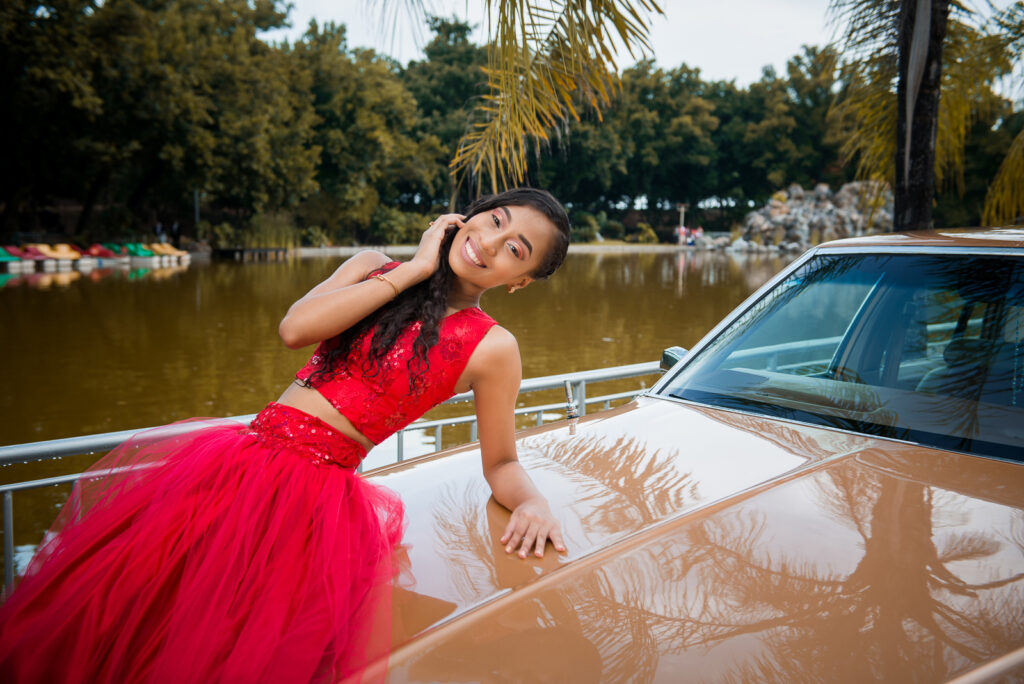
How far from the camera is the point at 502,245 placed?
6.16ft

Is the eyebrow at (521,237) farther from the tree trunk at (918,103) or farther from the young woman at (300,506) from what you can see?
the tree trunk at (918,103)

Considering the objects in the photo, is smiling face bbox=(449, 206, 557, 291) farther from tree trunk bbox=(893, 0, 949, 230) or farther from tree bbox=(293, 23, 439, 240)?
tree bbox=(293, 23, 439, 240)

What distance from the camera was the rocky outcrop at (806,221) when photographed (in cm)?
4947

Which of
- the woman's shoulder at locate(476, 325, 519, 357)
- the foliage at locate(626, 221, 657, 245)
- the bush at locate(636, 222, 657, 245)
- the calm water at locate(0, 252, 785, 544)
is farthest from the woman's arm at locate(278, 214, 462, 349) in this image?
the bush at locate(636, 222, 657, 245)

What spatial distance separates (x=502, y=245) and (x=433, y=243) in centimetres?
18

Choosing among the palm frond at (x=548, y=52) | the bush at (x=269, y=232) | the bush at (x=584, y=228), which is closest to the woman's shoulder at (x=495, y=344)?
the palm frond at (x=548, y=52)

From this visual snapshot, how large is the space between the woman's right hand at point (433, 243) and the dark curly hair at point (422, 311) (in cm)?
2

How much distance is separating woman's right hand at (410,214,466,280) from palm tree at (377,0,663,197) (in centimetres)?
188

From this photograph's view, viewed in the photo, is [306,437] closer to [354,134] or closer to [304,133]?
[304,133]

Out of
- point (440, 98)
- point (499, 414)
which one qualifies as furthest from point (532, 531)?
point (440, 98)

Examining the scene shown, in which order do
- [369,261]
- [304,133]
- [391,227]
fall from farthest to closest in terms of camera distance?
[391,227] < [304,133] < [369,261]

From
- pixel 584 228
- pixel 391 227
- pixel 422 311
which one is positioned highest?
pixel 584 228

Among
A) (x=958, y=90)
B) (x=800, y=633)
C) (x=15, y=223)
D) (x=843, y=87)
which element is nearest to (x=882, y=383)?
(x=800, y=633)

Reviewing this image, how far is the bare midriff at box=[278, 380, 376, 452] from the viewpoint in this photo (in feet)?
6.07
